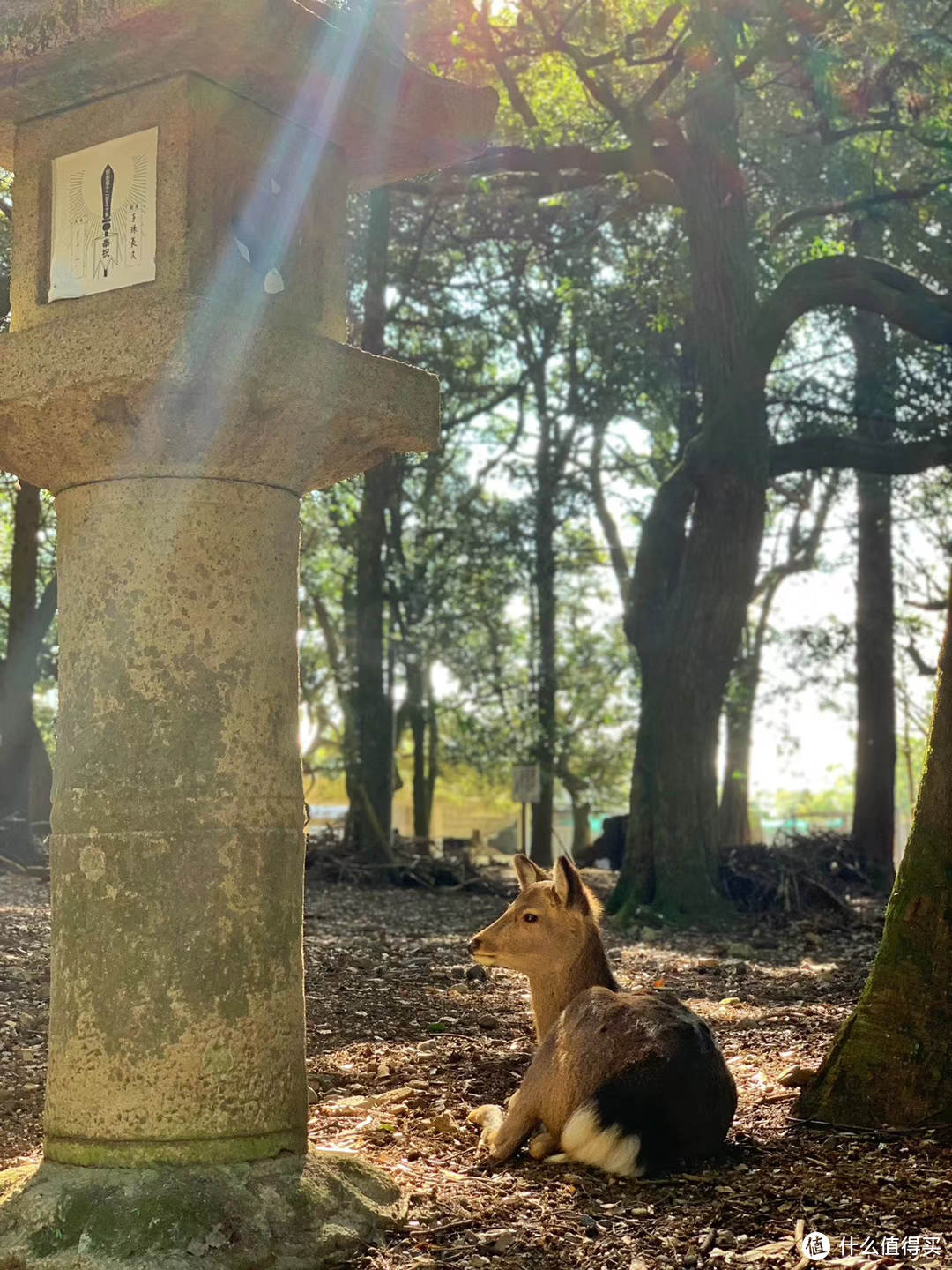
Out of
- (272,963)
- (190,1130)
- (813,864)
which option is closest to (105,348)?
(272,963)

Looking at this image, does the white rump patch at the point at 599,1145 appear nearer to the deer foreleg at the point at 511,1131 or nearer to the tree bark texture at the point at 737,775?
the deer foreleg at the point at 511,1131

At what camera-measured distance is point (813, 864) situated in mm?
18688

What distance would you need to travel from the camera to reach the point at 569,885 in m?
6.46

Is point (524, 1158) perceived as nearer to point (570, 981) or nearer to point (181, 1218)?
point (570, 981)

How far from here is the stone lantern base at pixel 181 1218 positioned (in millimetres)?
4094

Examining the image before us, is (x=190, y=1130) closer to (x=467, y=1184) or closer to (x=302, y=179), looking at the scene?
(x=467, y=1184)

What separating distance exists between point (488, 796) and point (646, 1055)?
52120 mm

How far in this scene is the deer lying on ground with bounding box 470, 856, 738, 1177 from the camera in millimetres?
5195

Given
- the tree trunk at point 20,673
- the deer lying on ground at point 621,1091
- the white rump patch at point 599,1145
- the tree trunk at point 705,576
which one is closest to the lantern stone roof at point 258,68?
the deer lying on ground at point 621,1091

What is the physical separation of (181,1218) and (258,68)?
11.7 ft

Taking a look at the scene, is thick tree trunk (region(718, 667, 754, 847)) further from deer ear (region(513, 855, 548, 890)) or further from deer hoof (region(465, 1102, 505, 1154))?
deer hoof (region(465, 1102, 505, 1154))

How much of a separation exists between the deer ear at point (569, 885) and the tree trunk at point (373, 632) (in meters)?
14.0

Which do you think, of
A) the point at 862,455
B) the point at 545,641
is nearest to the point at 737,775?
the point at 545,641

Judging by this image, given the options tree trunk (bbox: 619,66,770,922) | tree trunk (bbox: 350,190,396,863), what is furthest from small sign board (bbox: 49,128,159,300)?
tree trunk (bbox: 350,190,396,863)
